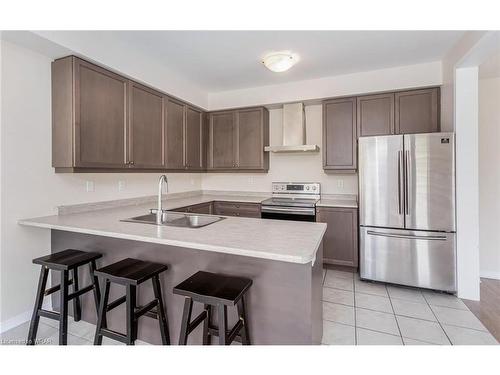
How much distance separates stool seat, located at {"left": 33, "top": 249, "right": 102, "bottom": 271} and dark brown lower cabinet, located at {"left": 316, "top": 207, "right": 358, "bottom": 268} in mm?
2508

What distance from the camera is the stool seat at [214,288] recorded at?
1.32 meters

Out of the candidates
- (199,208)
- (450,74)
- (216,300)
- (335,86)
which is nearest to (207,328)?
(216,300)

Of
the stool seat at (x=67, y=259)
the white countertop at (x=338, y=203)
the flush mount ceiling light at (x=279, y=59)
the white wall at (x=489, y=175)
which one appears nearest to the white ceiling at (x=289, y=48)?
the flush mount ceiling light at (x=279, y=59)

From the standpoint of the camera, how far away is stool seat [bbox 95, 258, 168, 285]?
156cm

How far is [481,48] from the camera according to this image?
2.16 m

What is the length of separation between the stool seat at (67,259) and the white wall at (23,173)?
1.25ft

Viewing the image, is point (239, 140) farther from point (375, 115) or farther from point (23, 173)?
point (23, 173)

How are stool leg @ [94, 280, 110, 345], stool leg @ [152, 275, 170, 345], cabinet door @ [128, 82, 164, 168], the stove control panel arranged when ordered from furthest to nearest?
1. the stove control panel
2. cabinet door @ [128, 82, 164, 168]
3. stool leg @ [152, 275, 170, 345]
4. stool leg @ [94, 280, 110, 345]

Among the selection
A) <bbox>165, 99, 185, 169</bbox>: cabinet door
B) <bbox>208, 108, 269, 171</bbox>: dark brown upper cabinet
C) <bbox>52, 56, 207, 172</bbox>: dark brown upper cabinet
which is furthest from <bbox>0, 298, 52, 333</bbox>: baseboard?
<bbox>208, 108, 269, 171</bbox>: dark brown upper cabinet

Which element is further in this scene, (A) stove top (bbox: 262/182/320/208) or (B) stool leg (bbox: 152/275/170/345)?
(A) stove top (bbox: 262/182/320/208)

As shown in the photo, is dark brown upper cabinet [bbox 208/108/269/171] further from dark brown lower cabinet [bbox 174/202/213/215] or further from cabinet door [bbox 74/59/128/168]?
cabinet door [bbox 74/59/128/168]

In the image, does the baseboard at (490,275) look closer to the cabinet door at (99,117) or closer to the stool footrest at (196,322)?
the stool footrest at (196,322)
